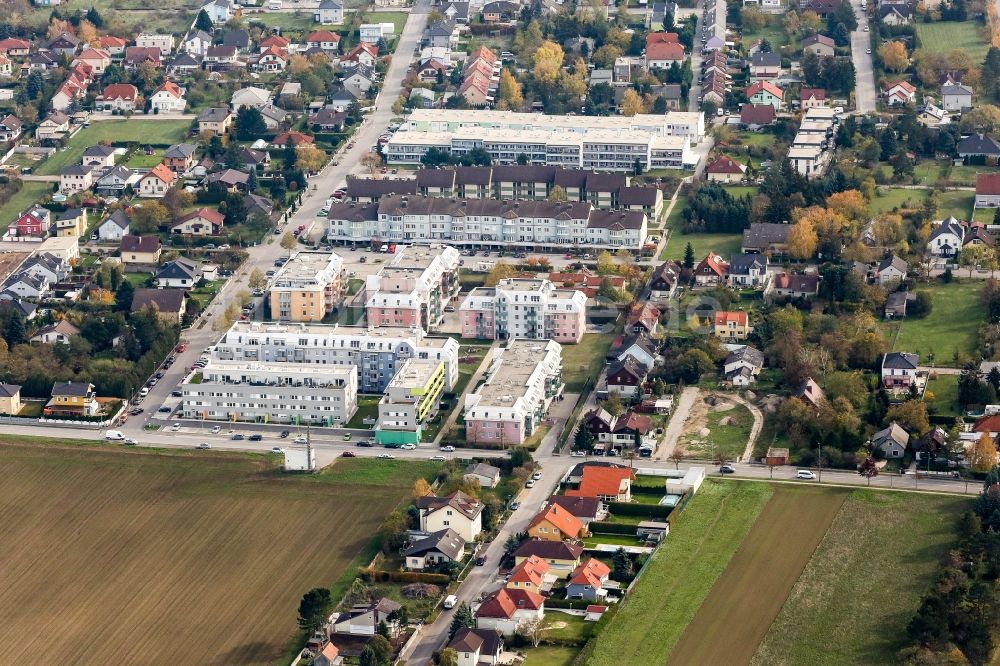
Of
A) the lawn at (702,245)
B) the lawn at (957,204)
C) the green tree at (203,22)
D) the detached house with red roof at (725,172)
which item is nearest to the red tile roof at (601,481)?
the lawn at (702,245)

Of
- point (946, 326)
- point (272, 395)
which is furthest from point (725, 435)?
point (272, 395)

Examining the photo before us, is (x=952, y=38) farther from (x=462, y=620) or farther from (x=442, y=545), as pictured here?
(x=462, y=620)

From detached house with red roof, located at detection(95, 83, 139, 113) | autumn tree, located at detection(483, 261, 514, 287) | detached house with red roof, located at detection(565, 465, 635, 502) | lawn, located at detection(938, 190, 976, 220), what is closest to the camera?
detached house with red roof, located at detection(565, 465, 635, 502)

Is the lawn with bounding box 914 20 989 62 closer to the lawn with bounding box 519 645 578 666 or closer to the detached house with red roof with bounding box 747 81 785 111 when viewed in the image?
the detached house with red roof with bounding box 747 81 785 111

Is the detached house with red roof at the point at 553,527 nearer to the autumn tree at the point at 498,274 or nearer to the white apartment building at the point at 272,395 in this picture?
the white apartment building at the point at 272,395

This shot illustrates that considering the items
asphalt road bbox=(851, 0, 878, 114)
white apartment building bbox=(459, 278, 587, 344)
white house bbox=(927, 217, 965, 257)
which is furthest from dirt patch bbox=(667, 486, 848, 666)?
asphalt road bbox=(851, 0, 878, 114)

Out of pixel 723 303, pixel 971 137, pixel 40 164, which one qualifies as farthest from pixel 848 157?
pixel 40 164
